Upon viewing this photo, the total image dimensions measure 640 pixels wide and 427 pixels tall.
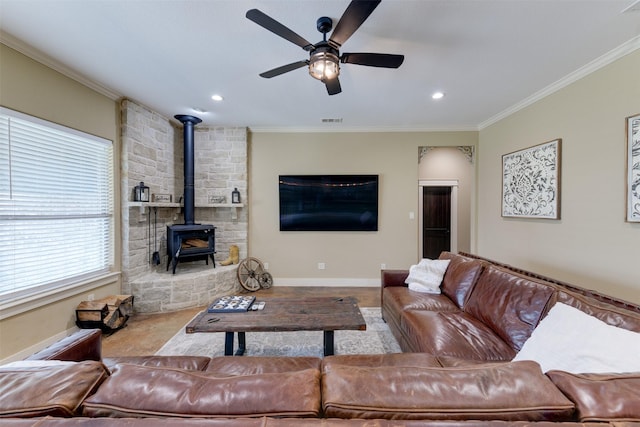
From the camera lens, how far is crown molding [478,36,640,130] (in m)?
2.11

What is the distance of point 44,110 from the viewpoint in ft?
7.70

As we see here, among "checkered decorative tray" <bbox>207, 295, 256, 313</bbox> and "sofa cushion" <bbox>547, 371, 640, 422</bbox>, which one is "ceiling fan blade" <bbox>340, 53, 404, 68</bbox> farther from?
"checkered decorative tray" <bbox>207, 295, 256, 313</bbox>

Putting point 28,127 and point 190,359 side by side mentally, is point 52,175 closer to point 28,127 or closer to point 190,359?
point 28,127

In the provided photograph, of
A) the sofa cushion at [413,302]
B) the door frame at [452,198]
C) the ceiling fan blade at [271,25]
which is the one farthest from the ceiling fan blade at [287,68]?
the door frame at [452,198]

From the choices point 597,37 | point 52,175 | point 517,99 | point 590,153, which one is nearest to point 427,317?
point 590,153

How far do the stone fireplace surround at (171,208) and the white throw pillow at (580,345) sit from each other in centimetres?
353

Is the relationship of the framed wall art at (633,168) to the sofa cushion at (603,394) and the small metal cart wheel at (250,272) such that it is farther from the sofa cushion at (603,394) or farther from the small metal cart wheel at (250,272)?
the small metal cart wheel at (250,272)

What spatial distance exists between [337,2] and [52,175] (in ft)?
9.92

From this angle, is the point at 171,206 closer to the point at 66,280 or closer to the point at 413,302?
the point at 66,280

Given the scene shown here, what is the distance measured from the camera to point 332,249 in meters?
4.31

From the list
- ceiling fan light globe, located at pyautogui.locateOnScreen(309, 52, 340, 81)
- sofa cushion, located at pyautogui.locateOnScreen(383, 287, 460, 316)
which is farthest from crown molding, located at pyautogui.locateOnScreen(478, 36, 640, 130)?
sofa cushion, located at pyautogui.locateOnScreen(383, 287, 460, 316)

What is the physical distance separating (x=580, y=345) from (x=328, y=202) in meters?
3.37

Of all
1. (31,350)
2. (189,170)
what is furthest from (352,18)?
(31,350)

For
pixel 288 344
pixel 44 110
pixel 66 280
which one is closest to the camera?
pixel 44 110
